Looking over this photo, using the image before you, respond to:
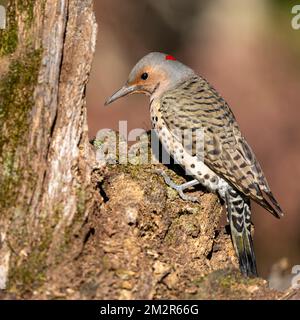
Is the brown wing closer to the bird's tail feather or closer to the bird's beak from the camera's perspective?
the bird's tail feather

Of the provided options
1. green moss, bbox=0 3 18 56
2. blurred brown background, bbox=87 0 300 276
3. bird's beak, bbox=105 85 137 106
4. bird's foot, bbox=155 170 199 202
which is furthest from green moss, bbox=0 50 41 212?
blurred brown background, bbox=87 0 300 276

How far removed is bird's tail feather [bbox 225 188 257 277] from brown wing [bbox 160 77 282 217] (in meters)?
0.17

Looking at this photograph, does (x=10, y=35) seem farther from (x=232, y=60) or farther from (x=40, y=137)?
(x=232, y=60)

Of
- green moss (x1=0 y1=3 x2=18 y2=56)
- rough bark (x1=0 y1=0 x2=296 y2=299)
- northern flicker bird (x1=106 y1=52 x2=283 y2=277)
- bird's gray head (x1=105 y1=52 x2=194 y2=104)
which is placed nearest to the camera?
rough bark (x1=0 y1=0 x2=296 y2=299)

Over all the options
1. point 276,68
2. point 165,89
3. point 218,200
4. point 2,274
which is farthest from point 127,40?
point 2,274

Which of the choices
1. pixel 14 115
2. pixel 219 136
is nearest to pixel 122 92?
pixel 219 136

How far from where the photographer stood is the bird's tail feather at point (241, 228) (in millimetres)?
5031

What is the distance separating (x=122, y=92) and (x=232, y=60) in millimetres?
5116

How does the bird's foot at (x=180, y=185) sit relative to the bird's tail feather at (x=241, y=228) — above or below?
above

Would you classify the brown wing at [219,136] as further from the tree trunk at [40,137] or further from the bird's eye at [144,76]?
the tree trunk at [40,137]

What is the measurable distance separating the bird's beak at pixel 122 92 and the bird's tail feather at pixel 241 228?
1353mm

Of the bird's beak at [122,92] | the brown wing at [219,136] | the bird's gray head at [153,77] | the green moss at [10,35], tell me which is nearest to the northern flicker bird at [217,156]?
the brown wing at [219,136]

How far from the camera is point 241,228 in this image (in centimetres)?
521

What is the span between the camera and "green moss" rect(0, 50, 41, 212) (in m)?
4.00
